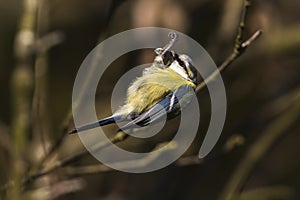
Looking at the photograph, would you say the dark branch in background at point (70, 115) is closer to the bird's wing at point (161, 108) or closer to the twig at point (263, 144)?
the bird's wing at point (161, 108)

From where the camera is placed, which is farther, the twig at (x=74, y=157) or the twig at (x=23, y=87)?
the twig at (x=23, y=87)

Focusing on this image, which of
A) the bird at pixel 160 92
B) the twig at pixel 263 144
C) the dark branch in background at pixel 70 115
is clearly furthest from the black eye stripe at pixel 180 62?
the twig at pixel 263 144

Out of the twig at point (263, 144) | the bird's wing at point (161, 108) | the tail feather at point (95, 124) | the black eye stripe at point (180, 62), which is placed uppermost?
the black eye stripe at point (180, 62)

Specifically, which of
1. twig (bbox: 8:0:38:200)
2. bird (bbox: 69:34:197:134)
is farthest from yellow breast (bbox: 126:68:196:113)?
twig (bbox: 8:0:38:200)

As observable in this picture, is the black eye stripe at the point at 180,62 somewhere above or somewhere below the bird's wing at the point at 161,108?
above

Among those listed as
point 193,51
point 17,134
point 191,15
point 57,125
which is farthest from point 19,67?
point 57,125

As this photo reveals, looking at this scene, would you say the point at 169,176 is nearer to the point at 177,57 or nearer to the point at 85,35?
the point at 177,57
